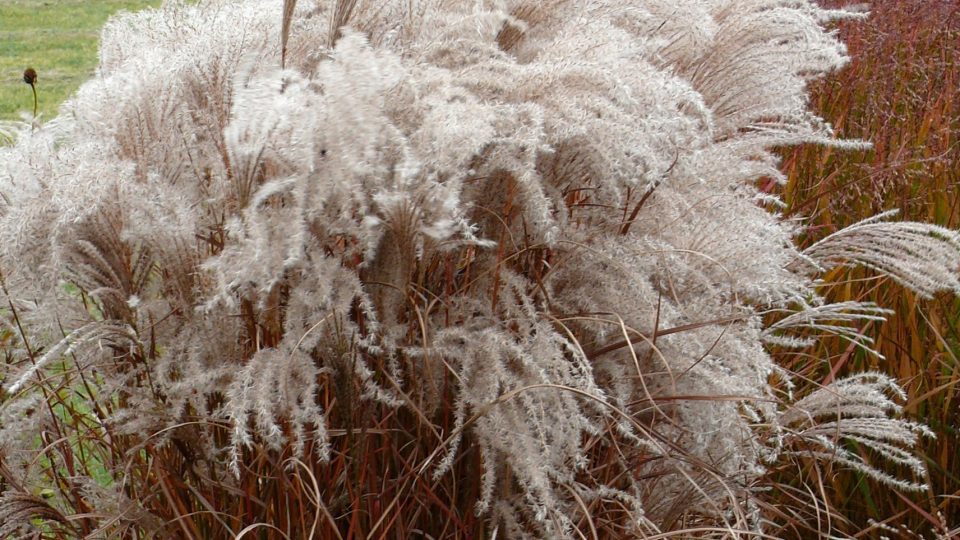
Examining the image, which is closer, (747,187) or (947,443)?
(747,187)

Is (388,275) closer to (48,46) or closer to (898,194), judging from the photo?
(898,194)

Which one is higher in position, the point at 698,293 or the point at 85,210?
the point at 85,210

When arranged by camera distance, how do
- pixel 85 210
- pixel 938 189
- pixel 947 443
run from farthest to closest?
1. pixel 938 189
2. pixel 947 443
3. pixel 85 210

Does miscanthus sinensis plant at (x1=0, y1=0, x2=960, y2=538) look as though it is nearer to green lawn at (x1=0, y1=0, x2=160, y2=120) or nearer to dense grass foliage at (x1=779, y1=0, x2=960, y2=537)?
dense grass foliage at (x1=779, y1=0, x2=960, y2=537)

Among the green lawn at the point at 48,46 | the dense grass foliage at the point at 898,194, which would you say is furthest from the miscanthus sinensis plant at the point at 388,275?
the green lawn at the point at 48,46

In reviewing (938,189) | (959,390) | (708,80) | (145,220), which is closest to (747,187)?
(708,80)

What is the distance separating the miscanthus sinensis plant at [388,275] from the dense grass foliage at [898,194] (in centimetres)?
71

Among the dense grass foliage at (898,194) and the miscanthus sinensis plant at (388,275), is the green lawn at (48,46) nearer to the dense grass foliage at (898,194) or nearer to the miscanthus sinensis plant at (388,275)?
the dense grass foliage at (898,194)

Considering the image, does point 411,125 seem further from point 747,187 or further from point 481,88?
point 747,187

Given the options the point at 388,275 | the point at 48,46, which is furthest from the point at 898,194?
the point at 48,46

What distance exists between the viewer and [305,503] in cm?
194

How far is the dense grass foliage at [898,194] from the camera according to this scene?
294cm

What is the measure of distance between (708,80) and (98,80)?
132cm

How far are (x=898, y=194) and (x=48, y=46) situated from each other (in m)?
11.5
